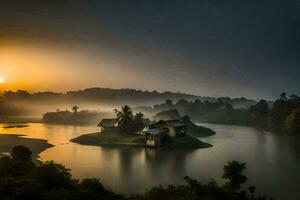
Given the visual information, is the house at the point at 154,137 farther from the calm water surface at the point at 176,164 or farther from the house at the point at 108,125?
the house at the point at 108,125

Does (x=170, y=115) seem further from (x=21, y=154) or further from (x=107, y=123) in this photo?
(x=21, y=154)

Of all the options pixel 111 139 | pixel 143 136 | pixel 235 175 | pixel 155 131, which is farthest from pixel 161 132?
pixel 235 175

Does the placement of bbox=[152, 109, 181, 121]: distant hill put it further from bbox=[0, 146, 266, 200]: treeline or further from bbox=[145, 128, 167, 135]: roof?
bbox=[0, 146, 266, 200]: treeline

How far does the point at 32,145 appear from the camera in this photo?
311 ft

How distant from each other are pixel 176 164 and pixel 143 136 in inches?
1226

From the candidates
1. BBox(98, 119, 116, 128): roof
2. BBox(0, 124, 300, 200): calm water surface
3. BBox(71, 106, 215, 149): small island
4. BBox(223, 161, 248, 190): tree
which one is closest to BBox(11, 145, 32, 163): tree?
BBox(0, 124, 300, 200): calm water surface

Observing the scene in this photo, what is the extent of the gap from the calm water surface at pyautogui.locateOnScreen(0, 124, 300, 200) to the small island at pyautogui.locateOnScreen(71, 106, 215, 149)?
17.3ft

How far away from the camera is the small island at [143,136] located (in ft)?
305

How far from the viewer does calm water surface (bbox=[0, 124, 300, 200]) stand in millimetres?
52000

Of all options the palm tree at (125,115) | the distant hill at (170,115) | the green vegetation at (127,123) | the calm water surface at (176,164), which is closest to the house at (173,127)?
the green vegetation at (127,123)

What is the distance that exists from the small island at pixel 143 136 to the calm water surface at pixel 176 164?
5267 mm

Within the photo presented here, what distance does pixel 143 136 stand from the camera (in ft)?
326

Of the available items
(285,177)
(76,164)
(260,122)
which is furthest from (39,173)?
(260,122)

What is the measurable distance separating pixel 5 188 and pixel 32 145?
67898 mm
